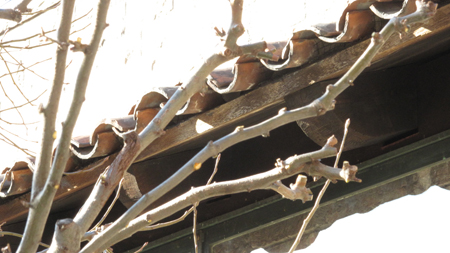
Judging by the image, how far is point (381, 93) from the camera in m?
2.44

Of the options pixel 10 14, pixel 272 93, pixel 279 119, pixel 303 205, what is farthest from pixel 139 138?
pixel 303 205

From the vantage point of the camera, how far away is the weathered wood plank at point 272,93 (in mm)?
1867

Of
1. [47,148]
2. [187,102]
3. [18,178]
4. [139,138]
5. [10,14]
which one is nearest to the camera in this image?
[47,148]

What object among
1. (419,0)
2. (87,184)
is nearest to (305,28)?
(419,0)

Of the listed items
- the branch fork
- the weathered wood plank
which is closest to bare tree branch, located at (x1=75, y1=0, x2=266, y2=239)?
the branch fork

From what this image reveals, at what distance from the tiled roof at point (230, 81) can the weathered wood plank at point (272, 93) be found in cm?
4

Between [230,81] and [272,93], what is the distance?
174 mm

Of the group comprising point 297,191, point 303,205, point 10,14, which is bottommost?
point 303,205

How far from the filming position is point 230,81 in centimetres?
216

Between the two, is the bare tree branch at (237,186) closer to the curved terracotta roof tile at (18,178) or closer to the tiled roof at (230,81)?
the tiled roof at (230,81)

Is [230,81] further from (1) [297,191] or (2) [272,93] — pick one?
(1) [297,191]

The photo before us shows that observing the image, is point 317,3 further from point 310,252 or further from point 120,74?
point 120,74

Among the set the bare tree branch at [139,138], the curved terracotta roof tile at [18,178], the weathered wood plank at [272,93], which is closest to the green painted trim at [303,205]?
the weathered wood plank at [272,93]

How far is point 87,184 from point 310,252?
1.10m
